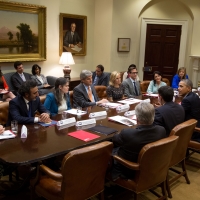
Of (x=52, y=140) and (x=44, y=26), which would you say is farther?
(x=44, y=26)

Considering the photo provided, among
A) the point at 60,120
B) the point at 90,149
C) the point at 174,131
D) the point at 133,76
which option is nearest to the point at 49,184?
the point at 90,149

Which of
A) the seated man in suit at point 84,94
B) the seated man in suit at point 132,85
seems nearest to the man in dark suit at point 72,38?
the seated man in suit at point 132,85

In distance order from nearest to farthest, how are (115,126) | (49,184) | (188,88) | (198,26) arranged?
(49,184)
(115,126)
(188,88)
(198,26)

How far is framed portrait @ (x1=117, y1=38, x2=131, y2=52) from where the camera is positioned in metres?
7.62

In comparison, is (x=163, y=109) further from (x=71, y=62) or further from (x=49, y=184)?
(x=71, y=62)

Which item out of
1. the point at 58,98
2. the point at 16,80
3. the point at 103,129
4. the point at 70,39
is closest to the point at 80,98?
the point at 58,98

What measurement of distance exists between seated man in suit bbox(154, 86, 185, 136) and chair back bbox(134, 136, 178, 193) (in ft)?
2.19

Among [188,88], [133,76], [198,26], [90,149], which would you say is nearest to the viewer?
[90,149]

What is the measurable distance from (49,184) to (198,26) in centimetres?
720

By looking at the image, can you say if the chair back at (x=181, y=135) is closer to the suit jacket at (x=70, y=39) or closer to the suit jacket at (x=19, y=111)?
the suit jacket at (x=19, y=111)

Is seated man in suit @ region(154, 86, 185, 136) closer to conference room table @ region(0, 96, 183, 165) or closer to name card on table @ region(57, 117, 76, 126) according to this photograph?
conference room table @ region(0, 96, 183, 165)

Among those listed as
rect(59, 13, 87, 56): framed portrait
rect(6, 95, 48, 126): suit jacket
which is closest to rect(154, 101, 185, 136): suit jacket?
rect(6, 95, 48, 126): suit jacket

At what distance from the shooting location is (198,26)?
316 inches

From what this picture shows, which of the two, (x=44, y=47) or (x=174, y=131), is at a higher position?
(x=44, y=47)
